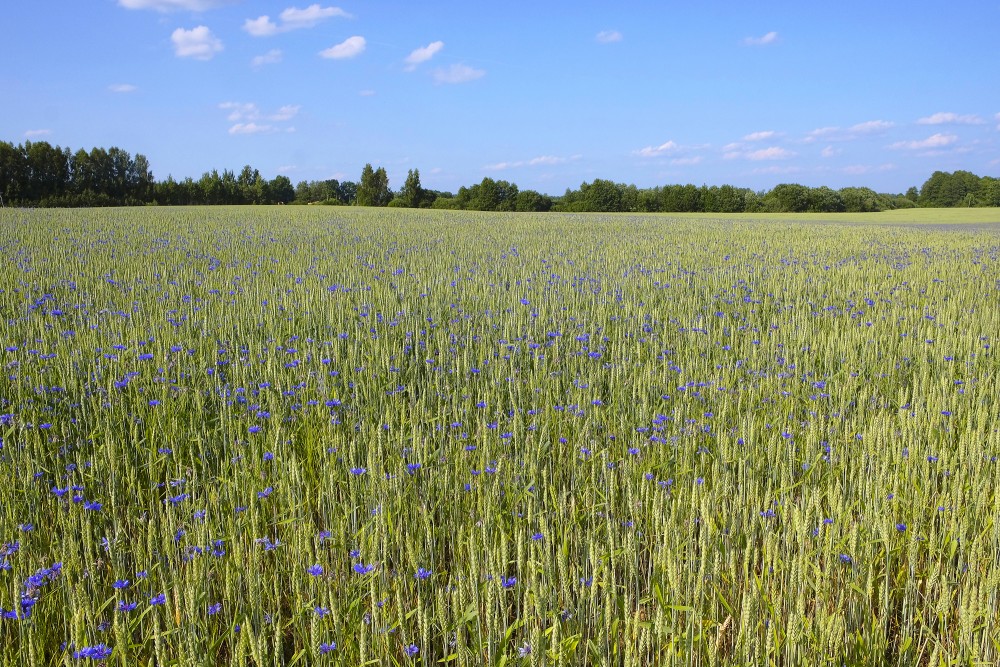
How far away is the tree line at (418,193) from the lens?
60.9m

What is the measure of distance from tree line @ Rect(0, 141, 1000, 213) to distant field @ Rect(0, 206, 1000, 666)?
62816mm

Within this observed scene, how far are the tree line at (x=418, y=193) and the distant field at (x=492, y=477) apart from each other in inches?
2473

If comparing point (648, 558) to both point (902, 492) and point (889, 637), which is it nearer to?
point (889, 637)

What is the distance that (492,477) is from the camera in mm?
3186

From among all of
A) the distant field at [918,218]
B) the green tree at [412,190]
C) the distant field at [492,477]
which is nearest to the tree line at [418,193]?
the green tree at [412,190]

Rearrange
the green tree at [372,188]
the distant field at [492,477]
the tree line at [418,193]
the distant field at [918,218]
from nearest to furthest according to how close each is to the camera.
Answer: the distant field at [492,477] → the distant field at [918,218] → the tree line at [418,193] → the green tree at [372,188]

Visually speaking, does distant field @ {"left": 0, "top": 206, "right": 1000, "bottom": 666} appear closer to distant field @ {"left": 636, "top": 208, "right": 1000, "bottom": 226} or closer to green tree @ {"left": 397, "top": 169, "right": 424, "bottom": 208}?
distant field @ {"left": 636, "top": 208, "right": 1000, "bottom": 226}

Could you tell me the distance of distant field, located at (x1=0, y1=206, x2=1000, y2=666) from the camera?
6.99 feet

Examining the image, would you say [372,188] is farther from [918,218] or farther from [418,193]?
[918,218]

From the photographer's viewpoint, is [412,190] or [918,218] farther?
[412,190]

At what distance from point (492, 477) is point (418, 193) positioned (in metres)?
71.4

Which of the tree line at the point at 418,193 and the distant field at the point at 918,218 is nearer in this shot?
the distant field at the point at 918,218

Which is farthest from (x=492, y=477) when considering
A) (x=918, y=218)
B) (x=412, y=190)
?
(x=412, y=190)

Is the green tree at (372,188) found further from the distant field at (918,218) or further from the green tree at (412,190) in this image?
the distant field at (918,218)
